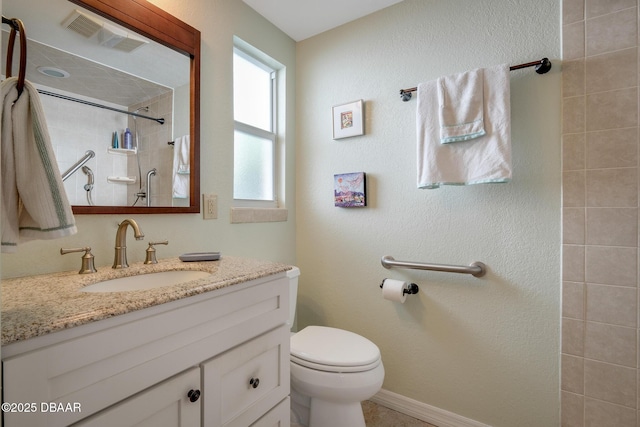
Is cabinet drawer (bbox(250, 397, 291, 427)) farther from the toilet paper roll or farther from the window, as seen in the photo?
the window

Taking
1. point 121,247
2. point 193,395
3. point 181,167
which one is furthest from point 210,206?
point 193,395

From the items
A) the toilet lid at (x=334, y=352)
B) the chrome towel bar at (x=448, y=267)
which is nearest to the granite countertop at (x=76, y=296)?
the toilet lid at (x=334, y=352)

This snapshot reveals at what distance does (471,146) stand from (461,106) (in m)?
0.19

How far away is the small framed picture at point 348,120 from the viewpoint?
1753 mm

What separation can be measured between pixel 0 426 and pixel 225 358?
470mm

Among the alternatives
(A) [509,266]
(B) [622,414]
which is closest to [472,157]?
(A) [509,266]

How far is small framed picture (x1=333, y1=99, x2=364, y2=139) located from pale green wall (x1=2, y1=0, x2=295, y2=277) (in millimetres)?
355

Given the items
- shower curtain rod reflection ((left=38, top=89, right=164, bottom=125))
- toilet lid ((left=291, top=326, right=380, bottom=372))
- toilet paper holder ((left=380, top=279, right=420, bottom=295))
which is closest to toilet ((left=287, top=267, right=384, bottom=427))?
toilet lid ((left=291, top=326, right=380, bottom=372))

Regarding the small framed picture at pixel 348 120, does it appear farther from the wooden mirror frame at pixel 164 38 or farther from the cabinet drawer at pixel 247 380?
the cabinet drawer at pixel 247 380

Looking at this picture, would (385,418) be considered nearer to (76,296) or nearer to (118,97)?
(76,296)

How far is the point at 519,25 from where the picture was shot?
135 cm

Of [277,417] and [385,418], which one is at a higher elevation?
[277,417]

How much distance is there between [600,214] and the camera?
1187mm

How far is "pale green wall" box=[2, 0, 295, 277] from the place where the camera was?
1075 millimetres
